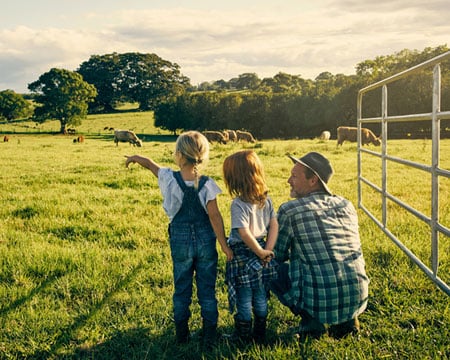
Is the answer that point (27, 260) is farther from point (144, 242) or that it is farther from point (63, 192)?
point (63, 192)

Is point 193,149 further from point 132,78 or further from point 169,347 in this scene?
point 132,78

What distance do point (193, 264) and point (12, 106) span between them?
7578cm

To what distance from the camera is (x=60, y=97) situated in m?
54.3

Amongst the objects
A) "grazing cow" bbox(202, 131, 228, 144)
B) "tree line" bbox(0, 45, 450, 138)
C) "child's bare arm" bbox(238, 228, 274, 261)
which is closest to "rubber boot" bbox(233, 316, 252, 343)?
"child's bare arm" bbox(238, 228, 274, 261)

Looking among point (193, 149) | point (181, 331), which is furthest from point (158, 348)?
point (193, 149)

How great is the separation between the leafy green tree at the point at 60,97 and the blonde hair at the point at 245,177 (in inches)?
2123

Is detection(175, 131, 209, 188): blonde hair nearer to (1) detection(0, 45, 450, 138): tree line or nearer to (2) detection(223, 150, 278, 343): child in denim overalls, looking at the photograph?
(2) detection(223, 150, 278, 343): child in denim overalls

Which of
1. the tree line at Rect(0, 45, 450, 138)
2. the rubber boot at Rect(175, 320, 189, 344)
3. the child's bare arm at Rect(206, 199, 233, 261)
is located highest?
the tree line at Rect(0, 45, 450, 138)


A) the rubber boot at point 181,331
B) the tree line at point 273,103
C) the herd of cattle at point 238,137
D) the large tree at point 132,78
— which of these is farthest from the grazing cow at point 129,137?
the large tree at point 132,78

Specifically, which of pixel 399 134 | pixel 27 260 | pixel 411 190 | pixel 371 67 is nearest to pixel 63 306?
pixel 27 260

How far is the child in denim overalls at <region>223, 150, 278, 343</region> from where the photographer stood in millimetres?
3076

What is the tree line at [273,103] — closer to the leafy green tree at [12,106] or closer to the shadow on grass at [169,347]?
the leafy green tree at [12,106]

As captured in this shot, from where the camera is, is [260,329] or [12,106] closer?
[260,329]

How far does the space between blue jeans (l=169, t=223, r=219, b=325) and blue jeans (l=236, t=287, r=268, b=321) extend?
0.23 meters
